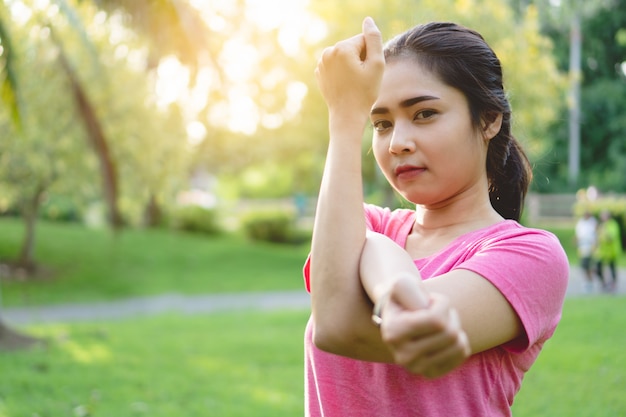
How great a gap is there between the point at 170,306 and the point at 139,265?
5.35 m

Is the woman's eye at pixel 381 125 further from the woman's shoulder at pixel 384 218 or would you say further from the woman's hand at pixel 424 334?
the woman's hand at pixel 424 334

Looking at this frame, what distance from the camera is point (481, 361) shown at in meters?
1.38

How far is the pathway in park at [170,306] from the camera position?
1365cm

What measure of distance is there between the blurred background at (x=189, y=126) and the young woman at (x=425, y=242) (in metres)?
5.08

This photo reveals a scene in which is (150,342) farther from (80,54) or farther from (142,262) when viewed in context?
(142,262)

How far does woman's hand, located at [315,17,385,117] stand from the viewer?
1.28 meters

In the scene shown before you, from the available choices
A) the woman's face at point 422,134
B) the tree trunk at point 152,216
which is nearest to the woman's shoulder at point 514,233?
the woman's face at point 422,134

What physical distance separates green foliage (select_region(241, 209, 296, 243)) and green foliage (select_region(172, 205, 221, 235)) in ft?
4.19

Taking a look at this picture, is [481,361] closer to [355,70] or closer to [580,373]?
[355,70]

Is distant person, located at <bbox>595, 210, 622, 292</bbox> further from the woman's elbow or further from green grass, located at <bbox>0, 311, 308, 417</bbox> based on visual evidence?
the woman's elbow

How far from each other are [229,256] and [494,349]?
69.7ft

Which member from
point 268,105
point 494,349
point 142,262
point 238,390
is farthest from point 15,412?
point 268,105

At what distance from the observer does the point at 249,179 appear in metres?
58.2

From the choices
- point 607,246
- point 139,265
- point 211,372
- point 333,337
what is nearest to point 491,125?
point 333,337
